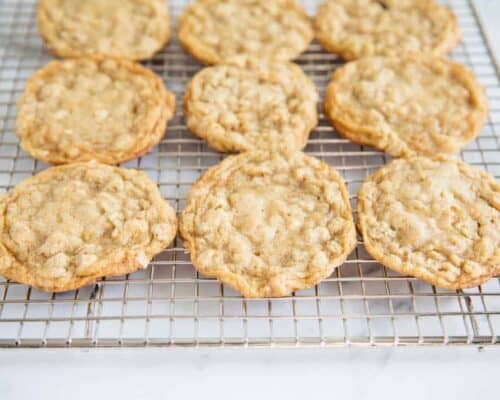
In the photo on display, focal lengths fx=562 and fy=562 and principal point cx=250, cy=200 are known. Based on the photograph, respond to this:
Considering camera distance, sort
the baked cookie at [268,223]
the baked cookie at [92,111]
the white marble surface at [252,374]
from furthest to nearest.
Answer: the baked cookie at [92,111] < the baked cookie at [268,223] < the white marble surface at [252,374]

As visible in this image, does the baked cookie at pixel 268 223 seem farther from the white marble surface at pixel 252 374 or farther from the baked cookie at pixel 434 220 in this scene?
the white marble surface at pixel 252 374

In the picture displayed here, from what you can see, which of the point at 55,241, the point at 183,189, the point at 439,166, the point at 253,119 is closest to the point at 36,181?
the point at 55,241

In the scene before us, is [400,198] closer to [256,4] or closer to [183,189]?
[183,189]

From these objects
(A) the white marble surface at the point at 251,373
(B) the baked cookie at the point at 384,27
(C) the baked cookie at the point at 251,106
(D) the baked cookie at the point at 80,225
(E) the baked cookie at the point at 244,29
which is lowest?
(A) the white marble surface at the point at 251,373

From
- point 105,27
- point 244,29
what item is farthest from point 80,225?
point 244,29

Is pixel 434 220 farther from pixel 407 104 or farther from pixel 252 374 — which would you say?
pixel 252 374

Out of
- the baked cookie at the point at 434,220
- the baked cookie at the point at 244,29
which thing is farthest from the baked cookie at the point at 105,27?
the baked cookie at the point at 434,220

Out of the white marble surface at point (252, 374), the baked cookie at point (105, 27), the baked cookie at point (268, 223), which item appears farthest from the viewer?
the baked cookie at point (105, 27)
